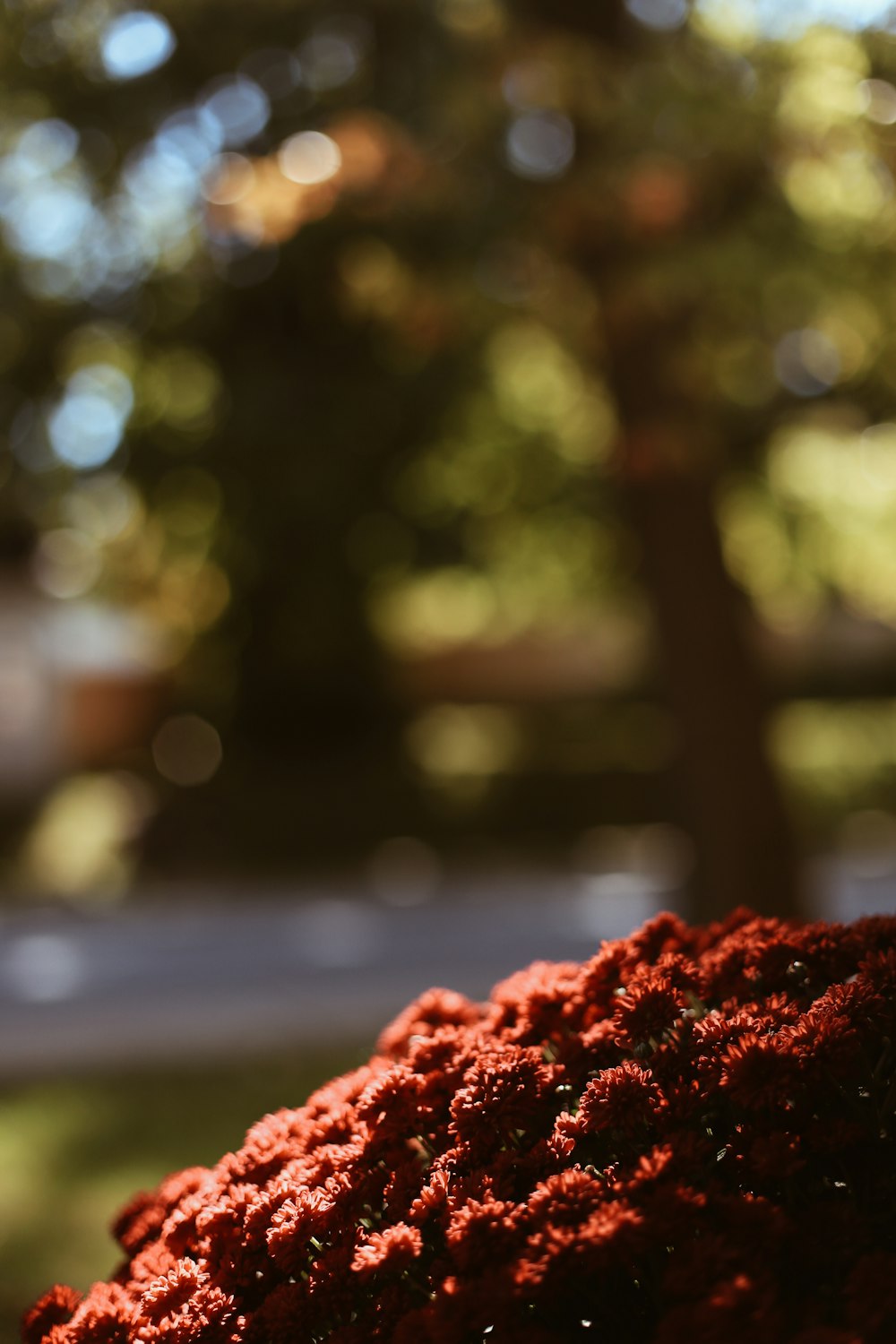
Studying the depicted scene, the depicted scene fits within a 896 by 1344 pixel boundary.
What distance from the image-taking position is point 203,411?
1332 centimetres

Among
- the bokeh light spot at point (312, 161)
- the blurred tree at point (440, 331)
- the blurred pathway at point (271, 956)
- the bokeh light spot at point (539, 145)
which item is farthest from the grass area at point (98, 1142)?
the bokeh light spot at point (539, 145)

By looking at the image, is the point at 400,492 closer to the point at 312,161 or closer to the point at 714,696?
the point at 714,696

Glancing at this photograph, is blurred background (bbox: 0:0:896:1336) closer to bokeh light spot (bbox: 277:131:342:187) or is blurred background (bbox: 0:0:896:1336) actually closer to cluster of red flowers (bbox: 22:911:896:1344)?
bokeh light spot (bbox: 277:131:342:187)

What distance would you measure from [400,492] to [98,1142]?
9.03m

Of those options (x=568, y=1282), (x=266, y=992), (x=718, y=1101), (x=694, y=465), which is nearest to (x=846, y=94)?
(x=694, y=465)

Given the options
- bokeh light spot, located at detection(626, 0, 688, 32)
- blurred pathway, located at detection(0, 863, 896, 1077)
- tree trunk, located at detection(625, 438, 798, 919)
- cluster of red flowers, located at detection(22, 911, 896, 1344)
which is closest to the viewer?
cluster of red flowers, located at detection(22, 911, 896, 1344)

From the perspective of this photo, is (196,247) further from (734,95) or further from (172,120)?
(734,95)

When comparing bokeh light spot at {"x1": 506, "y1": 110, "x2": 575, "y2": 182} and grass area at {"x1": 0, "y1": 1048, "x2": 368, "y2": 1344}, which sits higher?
bokeh light spot at {"x1": 506, "y1": 110, "x2": 575, "y2": 182}

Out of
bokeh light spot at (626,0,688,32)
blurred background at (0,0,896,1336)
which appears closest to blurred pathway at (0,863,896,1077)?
blurred background at (0,0,896,1336)

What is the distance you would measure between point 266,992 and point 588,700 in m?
10.6

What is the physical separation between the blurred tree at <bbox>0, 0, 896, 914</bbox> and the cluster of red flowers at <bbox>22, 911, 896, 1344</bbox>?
4.09m

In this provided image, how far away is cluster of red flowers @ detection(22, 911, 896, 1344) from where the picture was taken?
1896 millimetres

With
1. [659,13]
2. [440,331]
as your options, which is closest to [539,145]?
[659,13]

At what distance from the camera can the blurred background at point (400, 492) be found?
20.8ft
